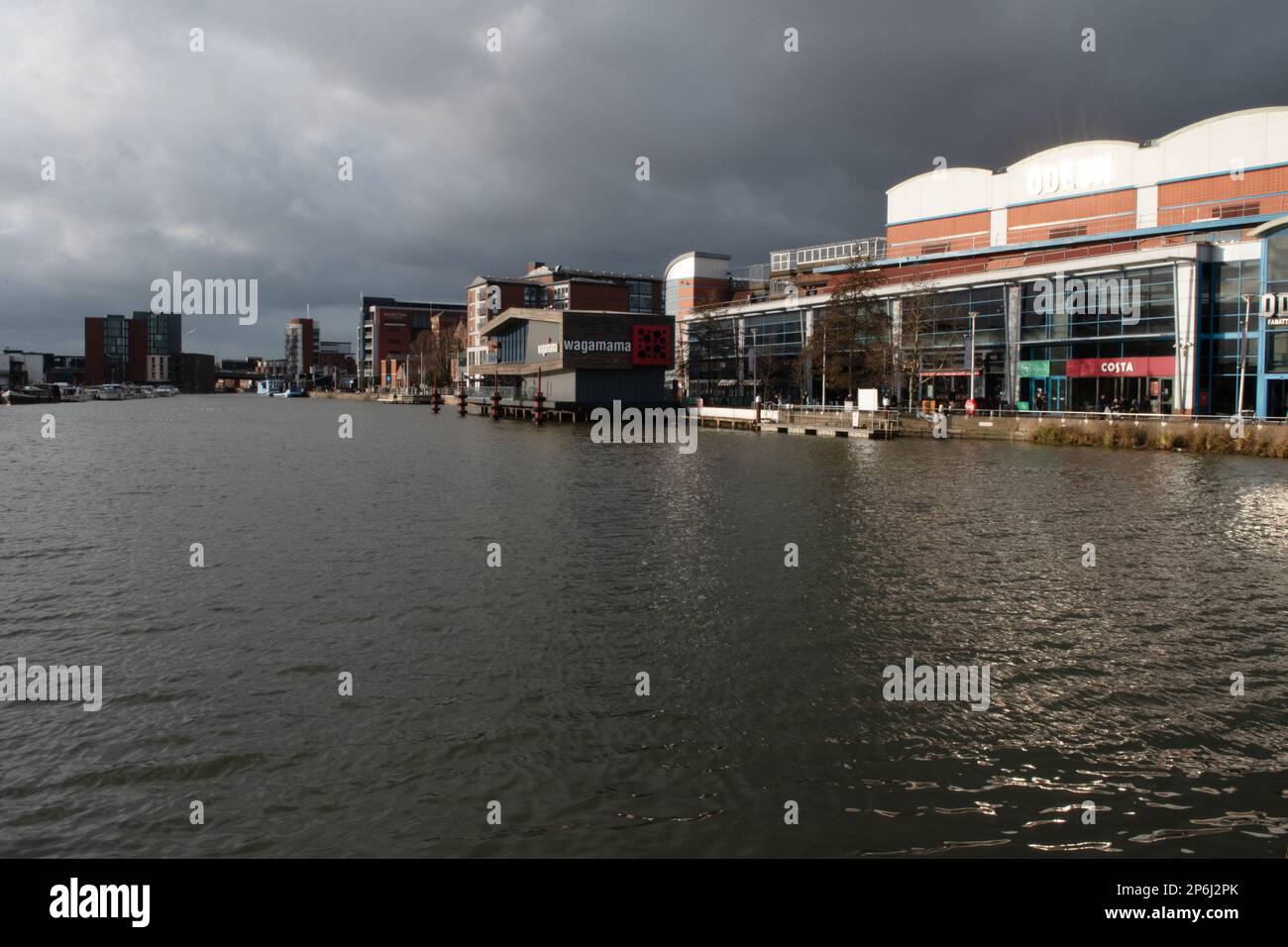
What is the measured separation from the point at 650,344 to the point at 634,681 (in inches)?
2636

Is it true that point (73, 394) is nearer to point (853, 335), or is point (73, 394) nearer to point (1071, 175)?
point (853, 335)

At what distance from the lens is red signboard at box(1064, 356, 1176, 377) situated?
56.6 m

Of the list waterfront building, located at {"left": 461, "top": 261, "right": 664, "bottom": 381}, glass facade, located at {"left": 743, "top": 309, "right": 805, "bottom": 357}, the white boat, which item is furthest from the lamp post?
the white boat

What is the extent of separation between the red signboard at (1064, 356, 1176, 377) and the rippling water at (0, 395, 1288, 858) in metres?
34.2

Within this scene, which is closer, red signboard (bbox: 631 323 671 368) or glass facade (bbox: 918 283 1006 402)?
glass facade (bbox: 918 283 1006 402)

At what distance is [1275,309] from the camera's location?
5119 centimetres

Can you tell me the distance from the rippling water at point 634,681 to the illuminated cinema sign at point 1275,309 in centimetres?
3154

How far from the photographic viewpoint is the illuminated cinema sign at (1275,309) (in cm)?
5078

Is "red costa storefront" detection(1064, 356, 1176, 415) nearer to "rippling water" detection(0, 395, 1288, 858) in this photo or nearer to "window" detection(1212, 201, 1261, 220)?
"window" detection(1212, 201, 1261, 220)

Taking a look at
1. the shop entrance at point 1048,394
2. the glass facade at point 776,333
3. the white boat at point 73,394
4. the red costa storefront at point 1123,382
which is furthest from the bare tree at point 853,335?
the white boat at point 73,394

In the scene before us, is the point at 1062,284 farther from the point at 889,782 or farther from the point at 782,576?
the point at 889,782

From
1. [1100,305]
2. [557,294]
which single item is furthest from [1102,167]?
[557,294]
